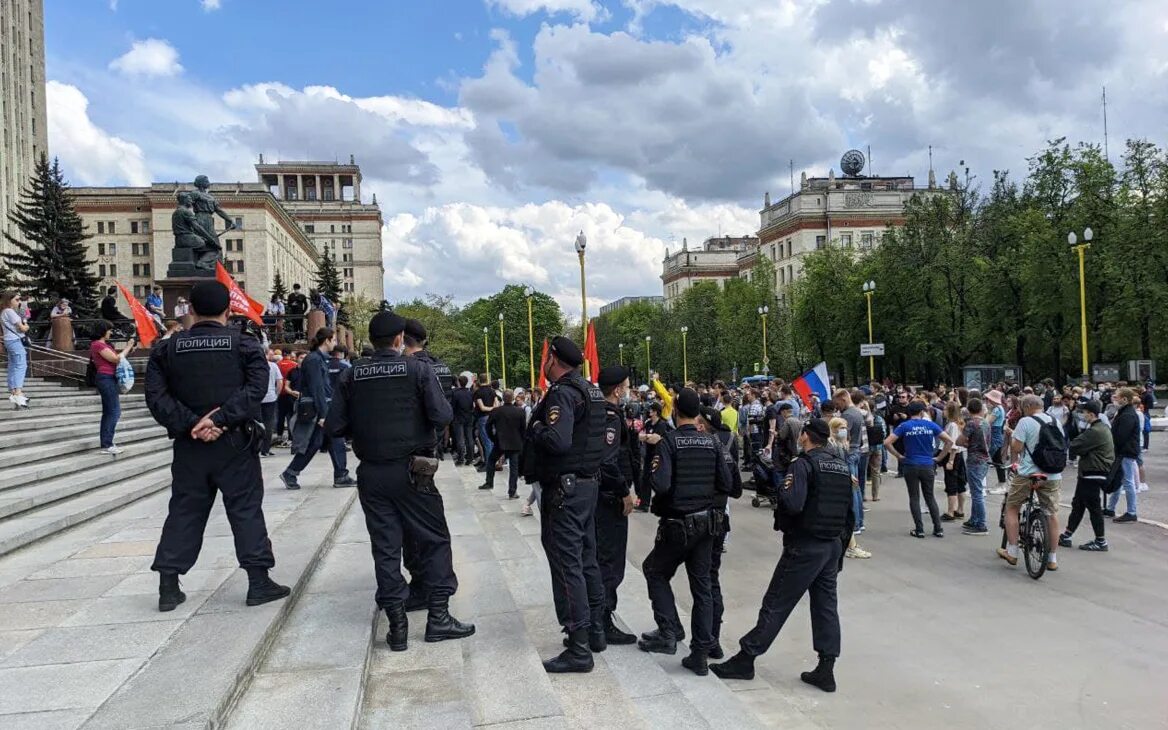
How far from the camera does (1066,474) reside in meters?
16.6

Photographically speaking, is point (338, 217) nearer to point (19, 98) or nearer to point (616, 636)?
point (19, 98)

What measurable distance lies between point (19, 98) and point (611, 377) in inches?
3401

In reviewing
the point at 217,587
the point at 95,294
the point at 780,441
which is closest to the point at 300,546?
the point at 217,587

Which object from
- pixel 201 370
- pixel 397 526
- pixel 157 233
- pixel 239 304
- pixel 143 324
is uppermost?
pixel 157 233

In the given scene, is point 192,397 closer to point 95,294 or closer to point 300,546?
point 300,546

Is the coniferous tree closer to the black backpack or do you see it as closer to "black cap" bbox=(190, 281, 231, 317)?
"black cap" bbox=(190, 281, 231, 317)

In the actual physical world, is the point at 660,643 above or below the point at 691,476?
below

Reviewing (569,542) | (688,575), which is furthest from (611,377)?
(688,575)

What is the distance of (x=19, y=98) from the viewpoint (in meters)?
70.8

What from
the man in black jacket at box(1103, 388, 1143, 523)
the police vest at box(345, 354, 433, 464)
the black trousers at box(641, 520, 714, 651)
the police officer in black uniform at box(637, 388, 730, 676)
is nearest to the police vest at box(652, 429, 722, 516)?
the police officer in black uniform at box(637, 388, 730, 676)

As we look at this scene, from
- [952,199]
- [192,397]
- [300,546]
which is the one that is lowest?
[300,546]

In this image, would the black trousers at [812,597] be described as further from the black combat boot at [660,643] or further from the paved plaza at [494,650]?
the black combat boot at [660,643]

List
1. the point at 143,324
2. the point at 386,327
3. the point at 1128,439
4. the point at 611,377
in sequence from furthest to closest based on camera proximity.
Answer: the point at 143,324 → the point at 1128,439 → the point at 611,377 → the point at 386,327

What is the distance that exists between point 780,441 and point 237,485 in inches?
365
